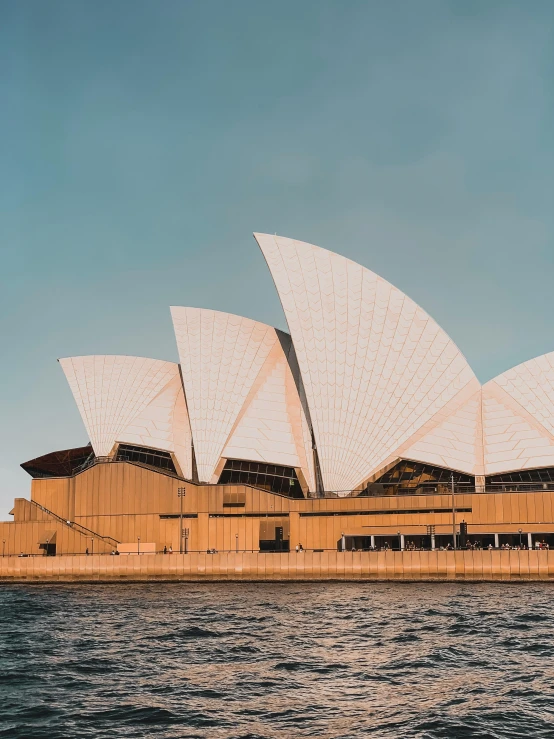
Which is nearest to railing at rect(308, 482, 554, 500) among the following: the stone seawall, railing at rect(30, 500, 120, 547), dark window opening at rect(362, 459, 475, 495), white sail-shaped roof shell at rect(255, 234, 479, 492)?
dark window opening at rect(362, 459, 475, 495)

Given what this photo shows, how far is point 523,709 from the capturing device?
18.1m

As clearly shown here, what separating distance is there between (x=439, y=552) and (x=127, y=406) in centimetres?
2801

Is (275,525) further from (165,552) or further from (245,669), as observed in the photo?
(245,669)

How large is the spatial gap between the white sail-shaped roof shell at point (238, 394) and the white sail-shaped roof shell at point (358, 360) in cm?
345

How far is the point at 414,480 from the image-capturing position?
59.7 metres

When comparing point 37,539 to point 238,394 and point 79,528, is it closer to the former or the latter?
point 79,528

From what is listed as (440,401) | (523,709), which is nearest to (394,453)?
(440,401)

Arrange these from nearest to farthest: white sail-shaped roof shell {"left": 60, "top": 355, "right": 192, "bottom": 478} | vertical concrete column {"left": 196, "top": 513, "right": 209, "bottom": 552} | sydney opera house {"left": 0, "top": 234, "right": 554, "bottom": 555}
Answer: sydney opera house {"left": 0, "top": 234, "right": 554, "bottom": 555}, vertical concrete column {"left": 196, "top": 513, "right": 209, "bottom": 552}, white sail-shaped roof shell {"left": 60, "top": 355, "right": 192, "bottom": 478}

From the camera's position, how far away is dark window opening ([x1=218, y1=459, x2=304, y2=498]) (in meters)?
62.5

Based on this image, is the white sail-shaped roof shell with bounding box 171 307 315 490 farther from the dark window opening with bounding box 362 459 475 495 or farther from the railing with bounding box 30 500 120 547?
the railing with bounding box 30 500 120 547

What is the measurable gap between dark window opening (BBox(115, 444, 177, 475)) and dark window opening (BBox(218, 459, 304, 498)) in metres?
4.75

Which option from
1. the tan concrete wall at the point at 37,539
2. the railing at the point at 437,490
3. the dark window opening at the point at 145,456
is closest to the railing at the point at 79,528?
the tan concrete wall at the point at 37,539

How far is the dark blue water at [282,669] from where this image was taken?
17281 millimetres

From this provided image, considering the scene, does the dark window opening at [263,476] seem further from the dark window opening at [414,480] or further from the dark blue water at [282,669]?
the dark blue water at [282,669]
